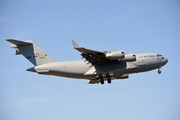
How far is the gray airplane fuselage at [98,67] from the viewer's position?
25266 millimetres

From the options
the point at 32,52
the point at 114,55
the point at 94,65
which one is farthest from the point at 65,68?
the point at 114,55

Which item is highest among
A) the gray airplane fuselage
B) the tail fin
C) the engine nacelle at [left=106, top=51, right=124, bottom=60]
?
the tail fin

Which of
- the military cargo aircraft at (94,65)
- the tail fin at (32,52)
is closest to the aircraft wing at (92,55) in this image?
the military cargo aircraft at (94,65)

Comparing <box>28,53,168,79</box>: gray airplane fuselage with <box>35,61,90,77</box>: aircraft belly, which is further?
<box>35,61,90,77</box>: aircraft belly

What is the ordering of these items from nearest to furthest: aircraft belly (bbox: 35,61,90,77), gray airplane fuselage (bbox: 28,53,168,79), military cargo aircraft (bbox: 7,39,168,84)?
military cargo aircraft (bbox: 7,39,168,84)
gray airplane fuselage (bbox: 28,53,168,79)
aircraft belly (bbox: 35,61,90,77)

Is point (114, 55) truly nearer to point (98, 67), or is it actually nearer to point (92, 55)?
point (92, 55)

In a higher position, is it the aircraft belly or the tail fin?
the tail fin

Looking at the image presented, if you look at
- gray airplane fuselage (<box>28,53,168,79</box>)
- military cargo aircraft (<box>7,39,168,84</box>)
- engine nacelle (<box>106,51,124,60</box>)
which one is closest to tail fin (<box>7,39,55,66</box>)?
military cargo aircraft (<box>7,39,168,84</box>)

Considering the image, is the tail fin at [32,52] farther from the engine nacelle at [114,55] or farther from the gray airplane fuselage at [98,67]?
the engine nacelle at [114,55]

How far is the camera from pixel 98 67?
25.7 m

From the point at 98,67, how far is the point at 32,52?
536 centimetres

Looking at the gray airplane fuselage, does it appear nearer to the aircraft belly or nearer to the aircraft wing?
the aircraft belly

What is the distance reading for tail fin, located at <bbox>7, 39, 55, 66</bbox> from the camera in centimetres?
2616

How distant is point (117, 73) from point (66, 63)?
3949 mm
